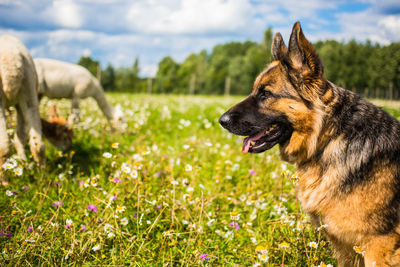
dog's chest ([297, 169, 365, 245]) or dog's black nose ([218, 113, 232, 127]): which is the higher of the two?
dog's black nose ([218, 113, 232, 127])

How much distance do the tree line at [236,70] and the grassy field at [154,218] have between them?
25184mm

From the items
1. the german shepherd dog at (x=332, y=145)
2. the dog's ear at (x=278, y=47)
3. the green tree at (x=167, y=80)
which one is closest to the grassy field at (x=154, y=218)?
the german shepherd dog at (x=332, y=145)

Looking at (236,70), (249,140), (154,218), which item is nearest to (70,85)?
(154,218)

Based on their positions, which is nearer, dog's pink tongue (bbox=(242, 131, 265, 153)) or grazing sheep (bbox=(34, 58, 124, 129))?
dog's pink tongue (bbox=(242, 131, 265, 153))

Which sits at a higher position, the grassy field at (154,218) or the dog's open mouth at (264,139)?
the dog's open mouth at (264,139)

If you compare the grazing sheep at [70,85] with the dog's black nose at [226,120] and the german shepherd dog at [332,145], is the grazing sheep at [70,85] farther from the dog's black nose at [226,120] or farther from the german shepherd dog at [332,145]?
the german shepherd dog at [332,145]

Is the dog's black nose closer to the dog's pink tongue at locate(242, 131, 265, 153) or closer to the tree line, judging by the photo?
the dog's pink tongue at locate(242, 131, 265, 153)

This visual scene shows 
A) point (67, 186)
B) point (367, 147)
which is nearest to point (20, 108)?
point (67, 186)

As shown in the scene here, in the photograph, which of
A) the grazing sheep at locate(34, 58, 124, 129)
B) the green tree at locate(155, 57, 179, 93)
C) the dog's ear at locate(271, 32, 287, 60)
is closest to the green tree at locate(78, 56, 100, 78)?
the green tree at locate(155, 57, 179, 93)

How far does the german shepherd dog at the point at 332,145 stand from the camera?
2270 millimetres

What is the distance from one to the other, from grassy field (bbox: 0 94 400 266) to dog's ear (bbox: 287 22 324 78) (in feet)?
3.17

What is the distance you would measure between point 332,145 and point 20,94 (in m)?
4.28

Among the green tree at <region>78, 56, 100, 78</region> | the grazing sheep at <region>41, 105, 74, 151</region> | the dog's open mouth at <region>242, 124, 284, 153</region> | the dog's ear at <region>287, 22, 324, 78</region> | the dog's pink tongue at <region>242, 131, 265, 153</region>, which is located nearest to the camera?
the dog's ear at <region>287, 22, 324, 78</region>

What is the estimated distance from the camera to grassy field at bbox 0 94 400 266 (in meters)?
2.57
